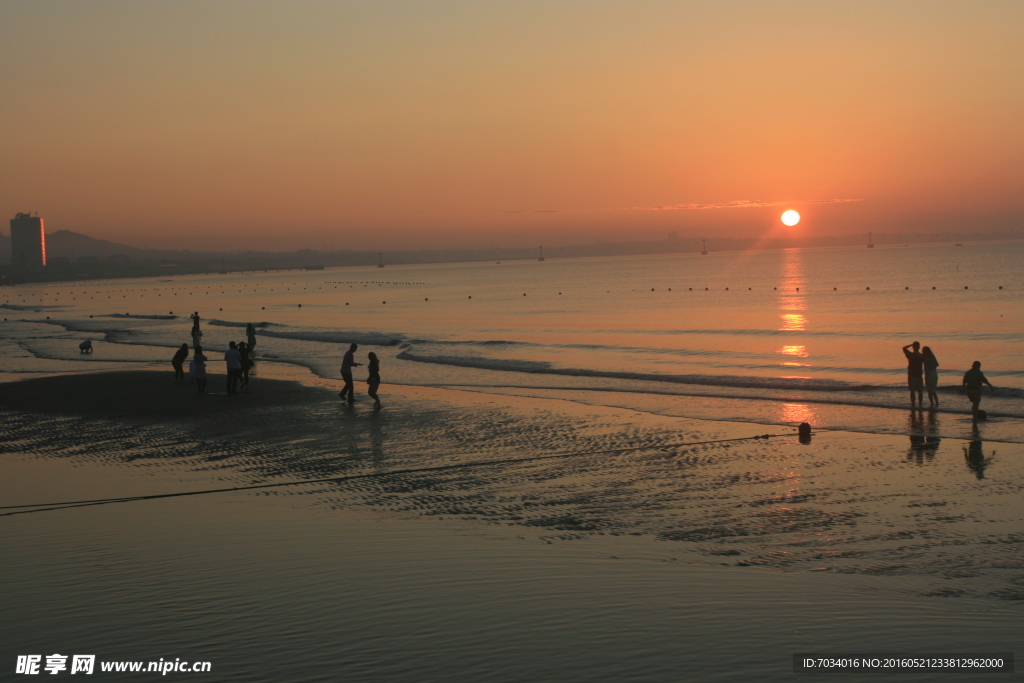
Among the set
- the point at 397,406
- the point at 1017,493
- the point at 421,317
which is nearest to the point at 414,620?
the point at 1017,493

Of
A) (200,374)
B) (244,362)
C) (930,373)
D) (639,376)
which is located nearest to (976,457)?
(930,373)

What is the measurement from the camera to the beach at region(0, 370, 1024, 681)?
701 cm

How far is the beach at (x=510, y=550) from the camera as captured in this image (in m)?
7.01

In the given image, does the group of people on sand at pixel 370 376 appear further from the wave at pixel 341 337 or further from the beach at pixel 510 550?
the wave at pixel 341 337

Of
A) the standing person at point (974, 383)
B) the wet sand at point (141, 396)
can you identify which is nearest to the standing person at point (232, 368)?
the wet sand at point (141, 396)

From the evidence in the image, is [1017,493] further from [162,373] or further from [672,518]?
[162,373]

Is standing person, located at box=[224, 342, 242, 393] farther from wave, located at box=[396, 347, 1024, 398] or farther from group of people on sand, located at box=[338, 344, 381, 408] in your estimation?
wave, located at box=[396, 347, 1024, 398]

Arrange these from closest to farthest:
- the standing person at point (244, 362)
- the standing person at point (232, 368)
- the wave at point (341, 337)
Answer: the standing person at point (232, 368) < the standing person at point (244, 362) < the wave at point (341, 337)

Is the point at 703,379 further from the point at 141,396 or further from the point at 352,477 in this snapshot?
the point at 141,396

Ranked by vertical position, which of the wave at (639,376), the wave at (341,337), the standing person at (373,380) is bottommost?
the wave at (639,376)

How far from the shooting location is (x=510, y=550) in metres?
9.70

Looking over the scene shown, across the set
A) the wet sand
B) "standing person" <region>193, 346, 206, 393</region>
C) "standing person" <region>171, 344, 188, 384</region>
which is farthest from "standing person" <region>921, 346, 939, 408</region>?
"standing person" <region>171, 344, 188, 384</region>

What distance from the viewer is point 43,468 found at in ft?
47.2

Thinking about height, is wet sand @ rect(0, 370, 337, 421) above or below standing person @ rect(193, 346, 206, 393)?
below
